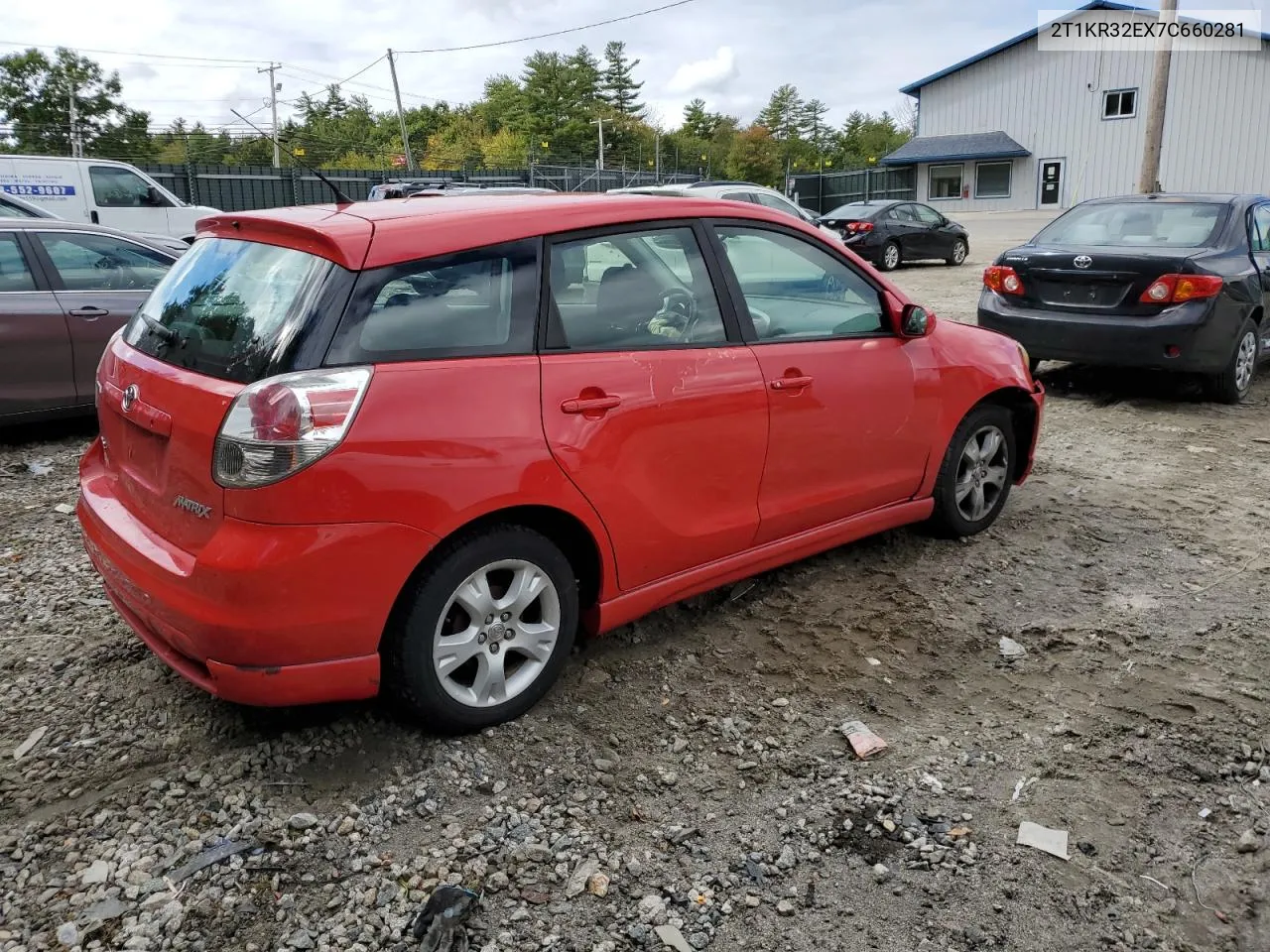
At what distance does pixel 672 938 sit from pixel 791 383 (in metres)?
2.07

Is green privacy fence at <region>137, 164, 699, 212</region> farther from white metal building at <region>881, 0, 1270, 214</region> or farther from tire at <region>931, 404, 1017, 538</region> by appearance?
white metal building at <region>881, 0, 1270, 214</region>

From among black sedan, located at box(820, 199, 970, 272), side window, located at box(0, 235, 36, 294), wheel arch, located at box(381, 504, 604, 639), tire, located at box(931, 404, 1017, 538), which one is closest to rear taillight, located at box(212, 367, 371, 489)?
wheel arch, located at box(381, 504, 604, 639)

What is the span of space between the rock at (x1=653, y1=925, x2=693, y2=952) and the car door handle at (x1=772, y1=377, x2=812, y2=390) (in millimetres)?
1975

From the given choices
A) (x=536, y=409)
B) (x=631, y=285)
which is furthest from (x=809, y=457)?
(x=536, y=409)

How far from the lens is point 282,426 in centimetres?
268

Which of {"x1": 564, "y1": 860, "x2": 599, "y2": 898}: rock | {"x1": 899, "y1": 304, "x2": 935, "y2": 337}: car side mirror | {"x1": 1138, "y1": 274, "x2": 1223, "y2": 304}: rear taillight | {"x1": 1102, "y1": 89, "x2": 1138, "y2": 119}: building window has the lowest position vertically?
{"x1": 564, "y1": 860, "x2": 599, "y2": 898}: rock

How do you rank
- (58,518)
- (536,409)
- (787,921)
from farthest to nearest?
(58,518) → (536,409) → (787,921)

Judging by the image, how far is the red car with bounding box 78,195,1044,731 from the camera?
8.98 feet

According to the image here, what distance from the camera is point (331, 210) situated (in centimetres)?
333

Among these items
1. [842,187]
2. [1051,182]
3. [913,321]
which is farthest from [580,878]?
[1051,182]

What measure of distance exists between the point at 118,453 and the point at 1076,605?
3.74 meters

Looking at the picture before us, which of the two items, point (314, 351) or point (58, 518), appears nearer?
point (314, 351)

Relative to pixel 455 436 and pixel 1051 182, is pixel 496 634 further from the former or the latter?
pixel 1051 182

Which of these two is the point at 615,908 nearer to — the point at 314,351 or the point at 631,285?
the point at 314,351
